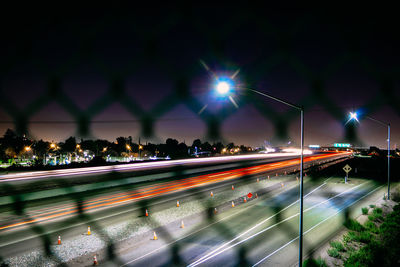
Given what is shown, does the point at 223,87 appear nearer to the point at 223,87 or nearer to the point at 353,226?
the point at 223,87

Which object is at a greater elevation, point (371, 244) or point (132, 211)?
point (371, 244)

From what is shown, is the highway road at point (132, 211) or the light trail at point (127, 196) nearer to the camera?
the highway road at point (132, 211)

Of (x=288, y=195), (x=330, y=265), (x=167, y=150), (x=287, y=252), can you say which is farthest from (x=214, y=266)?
(x=167, y=150)

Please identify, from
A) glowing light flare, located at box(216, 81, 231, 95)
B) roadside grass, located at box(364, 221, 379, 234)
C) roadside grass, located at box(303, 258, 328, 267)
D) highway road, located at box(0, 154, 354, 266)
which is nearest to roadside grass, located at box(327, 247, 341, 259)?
roadside grass, located at box(303, 258, 328, 267)

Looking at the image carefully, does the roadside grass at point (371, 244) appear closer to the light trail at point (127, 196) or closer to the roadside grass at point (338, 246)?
the roadside grass at point (338, 246)

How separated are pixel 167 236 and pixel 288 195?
619 inches

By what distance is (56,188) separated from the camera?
25.4 meters

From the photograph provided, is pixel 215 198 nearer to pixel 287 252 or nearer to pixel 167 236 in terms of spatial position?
pixel 167 236

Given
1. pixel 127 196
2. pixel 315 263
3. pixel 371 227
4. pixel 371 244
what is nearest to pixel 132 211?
pixel 127 196

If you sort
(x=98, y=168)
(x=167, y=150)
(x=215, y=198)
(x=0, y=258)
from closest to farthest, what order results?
(x=0, y=258), (x=215, y=198), (x=98, y=168), (x=167, y=150)

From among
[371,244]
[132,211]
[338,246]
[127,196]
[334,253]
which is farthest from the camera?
[127,196]

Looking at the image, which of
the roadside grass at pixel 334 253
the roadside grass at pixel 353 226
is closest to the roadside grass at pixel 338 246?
the roadside grass at pixel 334 253

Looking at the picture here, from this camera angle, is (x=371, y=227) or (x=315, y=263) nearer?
(x=315, y=263)

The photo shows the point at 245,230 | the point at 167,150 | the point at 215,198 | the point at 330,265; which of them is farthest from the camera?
the point at 167,150
